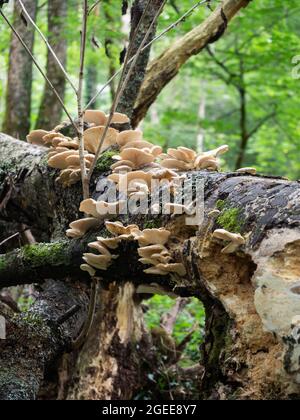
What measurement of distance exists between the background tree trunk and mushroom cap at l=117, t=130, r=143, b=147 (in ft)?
14.9

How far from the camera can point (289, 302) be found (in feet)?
7.27

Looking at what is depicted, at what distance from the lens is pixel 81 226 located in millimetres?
3266

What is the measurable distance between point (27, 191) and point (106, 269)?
1.75 meters

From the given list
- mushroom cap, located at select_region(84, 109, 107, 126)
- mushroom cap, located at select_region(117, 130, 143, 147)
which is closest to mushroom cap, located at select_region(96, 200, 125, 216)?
mushroom cap, located at select_region(117, 130, 143, 147)

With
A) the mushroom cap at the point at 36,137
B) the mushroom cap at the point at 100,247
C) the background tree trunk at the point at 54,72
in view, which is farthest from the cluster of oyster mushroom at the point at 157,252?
the background tree trunk at the point at 54,72

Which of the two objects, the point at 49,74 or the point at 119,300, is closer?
the point at 119,300

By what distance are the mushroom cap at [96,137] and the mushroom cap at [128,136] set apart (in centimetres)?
9

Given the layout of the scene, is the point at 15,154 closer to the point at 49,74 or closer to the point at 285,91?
the point at 49,74

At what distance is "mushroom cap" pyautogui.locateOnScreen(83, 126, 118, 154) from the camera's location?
3721 mm

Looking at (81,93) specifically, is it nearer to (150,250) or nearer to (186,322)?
(150,250)

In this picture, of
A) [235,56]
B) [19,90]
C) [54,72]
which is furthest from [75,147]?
[235,56]

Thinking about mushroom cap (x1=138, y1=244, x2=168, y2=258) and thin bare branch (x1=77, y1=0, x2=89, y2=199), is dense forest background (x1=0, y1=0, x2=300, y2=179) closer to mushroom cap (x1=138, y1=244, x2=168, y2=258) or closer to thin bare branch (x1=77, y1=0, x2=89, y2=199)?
thin bare branch (x1=77, y1=0, x2=89, y2=199)

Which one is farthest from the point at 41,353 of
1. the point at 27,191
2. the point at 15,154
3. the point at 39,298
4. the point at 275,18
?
the point at 275,18

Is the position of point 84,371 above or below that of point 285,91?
below
